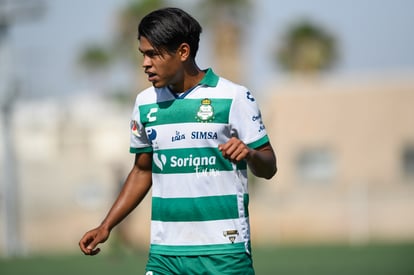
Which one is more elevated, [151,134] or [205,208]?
[151,134]

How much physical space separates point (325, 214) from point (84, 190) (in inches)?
396

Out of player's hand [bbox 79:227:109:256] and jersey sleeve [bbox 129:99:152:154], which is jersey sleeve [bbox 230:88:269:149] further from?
player's hand [bbox 79:227:109:256]

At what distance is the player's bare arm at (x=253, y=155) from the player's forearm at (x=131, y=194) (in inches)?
29.8

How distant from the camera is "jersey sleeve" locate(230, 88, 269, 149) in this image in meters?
6.59

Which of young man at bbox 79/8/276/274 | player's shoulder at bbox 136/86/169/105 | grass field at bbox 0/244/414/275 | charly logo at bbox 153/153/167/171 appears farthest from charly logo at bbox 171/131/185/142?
A: grass field at bbox 0/244/414/275

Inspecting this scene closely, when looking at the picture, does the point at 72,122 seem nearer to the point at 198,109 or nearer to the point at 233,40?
the point at 233,40

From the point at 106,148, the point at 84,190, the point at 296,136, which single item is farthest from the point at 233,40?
the point at 84,190

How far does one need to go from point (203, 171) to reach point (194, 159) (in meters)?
0.08

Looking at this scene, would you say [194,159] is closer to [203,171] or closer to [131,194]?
[203,171]

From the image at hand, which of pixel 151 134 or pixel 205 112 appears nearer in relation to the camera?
pixel 205 112

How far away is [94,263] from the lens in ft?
74.1

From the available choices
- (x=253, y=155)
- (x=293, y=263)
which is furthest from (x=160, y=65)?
(x=293, y=263)

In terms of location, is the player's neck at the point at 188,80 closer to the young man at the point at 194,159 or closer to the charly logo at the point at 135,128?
the young man at the point at 194,159

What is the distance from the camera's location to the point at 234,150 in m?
6.15
